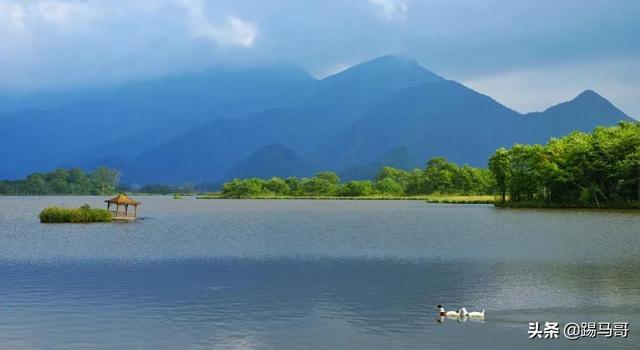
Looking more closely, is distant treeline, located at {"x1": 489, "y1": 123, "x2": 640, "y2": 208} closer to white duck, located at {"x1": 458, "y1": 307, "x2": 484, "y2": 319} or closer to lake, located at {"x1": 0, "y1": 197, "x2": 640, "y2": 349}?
lake, located at {"x1": 0, "y1": 197, "x2": 640, "y2": 349}

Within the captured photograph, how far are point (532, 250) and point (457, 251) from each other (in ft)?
16.7

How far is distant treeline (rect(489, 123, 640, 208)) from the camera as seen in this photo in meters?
99.9

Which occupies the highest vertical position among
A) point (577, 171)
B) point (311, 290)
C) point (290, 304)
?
point (577, 171)

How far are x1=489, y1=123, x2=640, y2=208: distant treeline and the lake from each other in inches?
1973

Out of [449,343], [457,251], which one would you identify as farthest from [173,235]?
[449,343]

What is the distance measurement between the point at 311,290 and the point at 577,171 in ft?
287

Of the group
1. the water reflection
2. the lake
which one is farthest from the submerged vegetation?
the water reflection

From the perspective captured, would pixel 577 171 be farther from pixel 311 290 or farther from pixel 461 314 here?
pixel 461 314

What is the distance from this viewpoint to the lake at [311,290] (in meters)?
19.9

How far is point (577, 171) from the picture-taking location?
104375 millimetres

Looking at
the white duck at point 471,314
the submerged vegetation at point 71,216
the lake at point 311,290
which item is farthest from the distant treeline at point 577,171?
the white duck at point 471,314

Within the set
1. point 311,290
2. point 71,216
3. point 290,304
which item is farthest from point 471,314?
point 71,216

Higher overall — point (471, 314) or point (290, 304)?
point (471, 314)

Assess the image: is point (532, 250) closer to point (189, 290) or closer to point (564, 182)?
point (189, 290)
